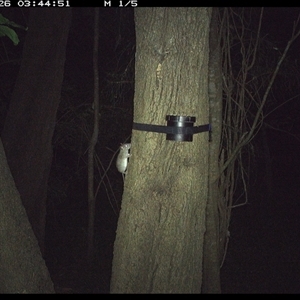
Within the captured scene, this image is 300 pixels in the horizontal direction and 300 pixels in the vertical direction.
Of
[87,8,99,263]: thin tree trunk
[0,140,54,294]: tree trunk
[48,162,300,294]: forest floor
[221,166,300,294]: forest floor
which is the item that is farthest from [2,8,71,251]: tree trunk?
[0,140,54,294]: tree trunk

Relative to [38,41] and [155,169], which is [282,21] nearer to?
[38,41]

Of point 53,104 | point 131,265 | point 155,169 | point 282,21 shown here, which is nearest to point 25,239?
point 131,265

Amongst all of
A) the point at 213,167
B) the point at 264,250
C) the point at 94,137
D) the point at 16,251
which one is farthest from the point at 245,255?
the point at 16,251

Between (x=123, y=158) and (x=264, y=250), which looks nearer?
(x=123, y=158)

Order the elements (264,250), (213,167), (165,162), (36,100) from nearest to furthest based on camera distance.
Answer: (165,162) < (213,167) < (36,100) < (264,250)

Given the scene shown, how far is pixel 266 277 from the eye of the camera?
10562mm

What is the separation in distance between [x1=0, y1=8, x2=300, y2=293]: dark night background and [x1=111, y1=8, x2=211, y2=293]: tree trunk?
468 cm

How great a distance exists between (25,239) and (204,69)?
197cm

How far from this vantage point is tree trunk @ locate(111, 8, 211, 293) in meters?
3.38

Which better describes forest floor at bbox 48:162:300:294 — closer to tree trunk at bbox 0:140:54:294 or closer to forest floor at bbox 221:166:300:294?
forest floor at bbox 221:166:300:294

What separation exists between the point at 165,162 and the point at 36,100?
5.80 m

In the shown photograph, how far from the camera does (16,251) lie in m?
4.34

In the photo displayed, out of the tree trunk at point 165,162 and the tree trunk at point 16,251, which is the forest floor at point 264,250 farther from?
the tree trunk at point 165,162

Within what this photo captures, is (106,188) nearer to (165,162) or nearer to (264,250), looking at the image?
(264,250)
